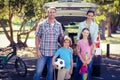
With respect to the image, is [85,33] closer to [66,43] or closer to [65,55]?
[66,43]

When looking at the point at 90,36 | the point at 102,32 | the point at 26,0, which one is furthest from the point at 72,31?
the point at 102,32

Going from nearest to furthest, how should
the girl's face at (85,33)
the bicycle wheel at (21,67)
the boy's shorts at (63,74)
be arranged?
the boy's shorts at (63,74), the girl's face at (85,33), the bicycle wheel at (21,67)

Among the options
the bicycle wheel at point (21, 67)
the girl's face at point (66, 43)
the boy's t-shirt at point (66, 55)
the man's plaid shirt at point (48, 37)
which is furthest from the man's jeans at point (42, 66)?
the bicycle wheel at point (21, 67)

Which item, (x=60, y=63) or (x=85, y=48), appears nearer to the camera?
(x=60, y=63)

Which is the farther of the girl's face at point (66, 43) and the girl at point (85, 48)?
the girl at point (85, 48)

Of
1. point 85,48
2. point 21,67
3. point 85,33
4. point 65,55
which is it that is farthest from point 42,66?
point 21,67

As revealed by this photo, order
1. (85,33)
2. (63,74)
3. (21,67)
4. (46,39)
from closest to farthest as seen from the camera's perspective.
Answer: (46,39) → (63,74) → (85,33) → (21,67)

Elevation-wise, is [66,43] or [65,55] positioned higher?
[66,43]

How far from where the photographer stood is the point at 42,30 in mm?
6586

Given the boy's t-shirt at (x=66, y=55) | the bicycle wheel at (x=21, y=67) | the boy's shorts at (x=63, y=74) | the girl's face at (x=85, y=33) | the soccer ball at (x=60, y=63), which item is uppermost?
the girl's face at (x=85, y=33)

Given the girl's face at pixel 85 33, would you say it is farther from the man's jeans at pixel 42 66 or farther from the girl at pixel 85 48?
the man's jeans at pixel 42 66

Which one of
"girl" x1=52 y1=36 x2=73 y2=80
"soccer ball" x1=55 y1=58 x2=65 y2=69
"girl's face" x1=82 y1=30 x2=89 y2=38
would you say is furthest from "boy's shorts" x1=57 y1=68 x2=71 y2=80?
"girl's face" x1=82 y1=30 x2=89 y2=38

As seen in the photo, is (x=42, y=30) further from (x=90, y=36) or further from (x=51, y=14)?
(x=90, y=36)

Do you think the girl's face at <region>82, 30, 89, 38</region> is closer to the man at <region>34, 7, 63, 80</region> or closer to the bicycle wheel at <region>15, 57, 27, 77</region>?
the man at <region>34, 7, 63, 80</region>
